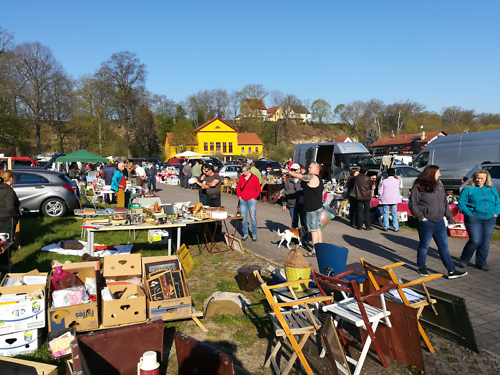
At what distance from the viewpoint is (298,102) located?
80438 mm

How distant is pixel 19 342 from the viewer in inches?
140

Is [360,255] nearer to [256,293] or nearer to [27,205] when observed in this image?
[256,293]

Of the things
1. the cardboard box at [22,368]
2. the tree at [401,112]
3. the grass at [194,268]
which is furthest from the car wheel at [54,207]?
the tree at [401,112]

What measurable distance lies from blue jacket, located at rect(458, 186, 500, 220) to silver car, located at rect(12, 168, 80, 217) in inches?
422

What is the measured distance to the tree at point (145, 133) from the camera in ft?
179

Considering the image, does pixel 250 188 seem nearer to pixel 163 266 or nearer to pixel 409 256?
pixel 163 266

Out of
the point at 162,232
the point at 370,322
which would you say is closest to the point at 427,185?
the point at 370,322

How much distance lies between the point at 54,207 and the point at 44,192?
548 mm

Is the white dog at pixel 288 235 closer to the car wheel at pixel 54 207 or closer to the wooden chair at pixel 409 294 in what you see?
the wooden chair at pixel 409 294

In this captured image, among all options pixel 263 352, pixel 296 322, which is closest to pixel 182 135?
pixel 263 352

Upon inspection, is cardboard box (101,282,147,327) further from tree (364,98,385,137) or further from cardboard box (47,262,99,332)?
tree (364,98,385,137)

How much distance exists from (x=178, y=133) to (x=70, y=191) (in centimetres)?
3483

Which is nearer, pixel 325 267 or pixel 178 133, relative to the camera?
pixel 325 267

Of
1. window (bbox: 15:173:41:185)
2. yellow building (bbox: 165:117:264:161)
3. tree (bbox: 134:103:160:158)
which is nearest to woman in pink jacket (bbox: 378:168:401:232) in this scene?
window (bbox: 15:173:41:185)
